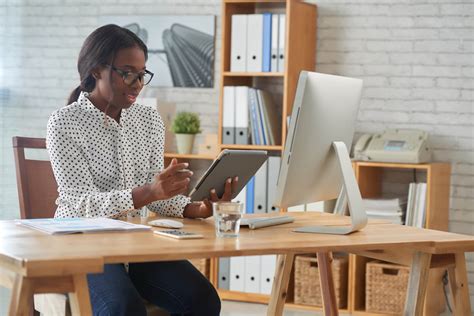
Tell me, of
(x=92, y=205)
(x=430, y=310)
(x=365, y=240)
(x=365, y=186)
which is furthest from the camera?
(x=365, y=186)

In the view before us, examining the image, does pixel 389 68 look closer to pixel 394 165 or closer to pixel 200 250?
pixel 394 165

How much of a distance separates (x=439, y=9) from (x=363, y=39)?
45 centimetres

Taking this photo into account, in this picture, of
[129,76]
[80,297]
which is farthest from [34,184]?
[80,297]

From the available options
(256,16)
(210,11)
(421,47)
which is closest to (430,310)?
(421,47)

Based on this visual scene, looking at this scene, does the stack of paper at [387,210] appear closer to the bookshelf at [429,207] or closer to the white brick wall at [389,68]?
the bookshelf at [429,207]

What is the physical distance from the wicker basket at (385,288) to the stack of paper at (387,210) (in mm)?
249

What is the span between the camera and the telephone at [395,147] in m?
4.53

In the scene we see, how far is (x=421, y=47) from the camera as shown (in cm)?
484

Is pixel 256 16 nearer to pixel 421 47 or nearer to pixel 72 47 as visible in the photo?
pixel 421 47

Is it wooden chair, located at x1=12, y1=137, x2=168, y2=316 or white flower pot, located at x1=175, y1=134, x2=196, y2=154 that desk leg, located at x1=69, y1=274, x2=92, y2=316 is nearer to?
wooden chair, located at x1=12, y1=137, x2=168, y2=316

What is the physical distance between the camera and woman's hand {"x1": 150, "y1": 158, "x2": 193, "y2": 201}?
99.5 inches

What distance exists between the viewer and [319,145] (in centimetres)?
267

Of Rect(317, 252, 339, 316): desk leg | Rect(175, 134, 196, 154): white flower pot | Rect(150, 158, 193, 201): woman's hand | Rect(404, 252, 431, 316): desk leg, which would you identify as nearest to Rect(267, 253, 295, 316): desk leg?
Rect(317, 252, 339, 316): desk leg

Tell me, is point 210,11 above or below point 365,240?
above
